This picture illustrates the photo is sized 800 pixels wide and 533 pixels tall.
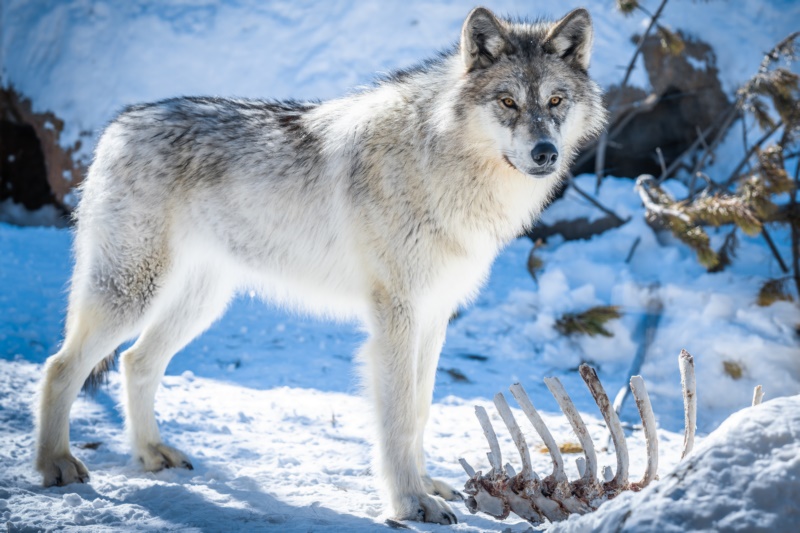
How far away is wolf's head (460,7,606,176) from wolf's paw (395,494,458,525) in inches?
55.9

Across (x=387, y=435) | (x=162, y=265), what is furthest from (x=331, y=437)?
(x=162, y=265)

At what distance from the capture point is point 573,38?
3.17m

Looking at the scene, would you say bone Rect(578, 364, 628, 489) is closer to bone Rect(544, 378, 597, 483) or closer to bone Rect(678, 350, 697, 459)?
bone Rect(544, 378, 597, 483)

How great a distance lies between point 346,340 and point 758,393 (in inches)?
148

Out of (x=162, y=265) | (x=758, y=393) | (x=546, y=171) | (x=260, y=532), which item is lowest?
(x=260, y=532)

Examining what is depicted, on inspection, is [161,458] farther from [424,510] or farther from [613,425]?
[613,425]

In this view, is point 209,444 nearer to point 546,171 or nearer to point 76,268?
point 76,268

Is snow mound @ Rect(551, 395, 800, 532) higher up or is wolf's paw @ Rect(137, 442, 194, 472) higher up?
snow mound @ Rect(551, 395, 800, 532)

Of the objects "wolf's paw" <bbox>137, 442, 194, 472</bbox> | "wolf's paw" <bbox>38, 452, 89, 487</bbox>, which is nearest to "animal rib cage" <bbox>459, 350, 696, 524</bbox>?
"wolf's paw" <bbox>137, 442, 194, 472</bbox>

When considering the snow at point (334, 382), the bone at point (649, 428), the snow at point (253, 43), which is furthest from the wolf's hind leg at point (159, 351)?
the snow at point (253, 43)

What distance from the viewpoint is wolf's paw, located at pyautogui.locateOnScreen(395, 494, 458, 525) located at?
2.86m

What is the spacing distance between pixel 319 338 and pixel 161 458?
2.25 m

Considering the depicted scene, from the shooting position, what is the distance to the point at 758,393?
2.29 metres

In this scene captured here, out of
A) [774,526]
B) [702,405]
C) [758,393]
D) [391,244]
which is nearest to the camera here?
[774,526]
